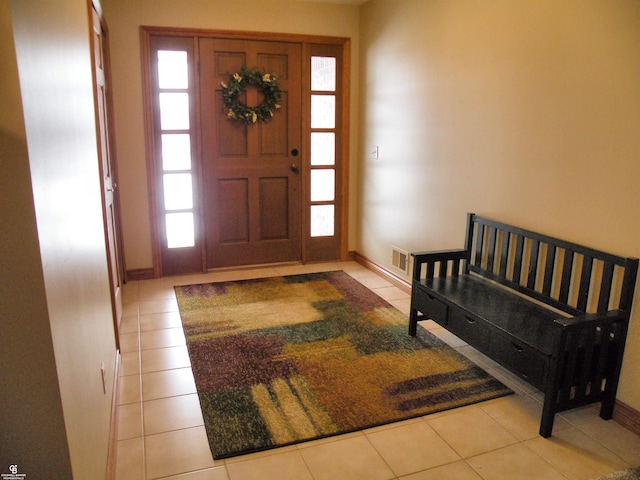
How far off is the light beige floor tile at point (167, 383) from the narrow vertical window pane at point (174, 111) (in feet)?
8.00

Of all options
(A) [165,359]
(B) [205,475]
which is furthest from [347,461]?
(A) [165,359]

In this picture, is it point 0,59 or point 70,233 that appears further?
point 70,233

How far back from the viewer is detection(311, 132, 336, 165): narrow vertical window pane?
5.00 m

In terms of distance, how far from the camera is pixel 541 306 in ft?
9.27

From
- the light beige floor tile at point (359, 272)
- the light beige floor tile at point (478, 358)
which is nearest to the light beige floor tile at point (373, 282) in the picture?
the light beige floor tile at point (359, 272)

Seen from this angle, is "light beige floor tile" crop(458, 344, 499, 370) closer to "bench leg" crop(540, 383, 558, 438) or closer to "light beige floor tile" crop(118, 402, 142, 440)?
"bench leg" crop(540, 383, 558, 438)

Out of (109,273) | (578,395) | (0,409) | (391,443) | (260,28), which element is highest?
(260,28)

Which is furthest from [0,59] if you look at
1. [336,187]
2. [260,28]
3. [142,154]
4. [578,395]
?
[336,187]

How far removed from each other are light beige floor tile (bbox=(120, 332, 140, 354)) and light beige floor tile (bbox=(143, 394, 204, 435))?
673 mm

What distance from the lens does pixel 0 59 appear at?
1.00 m

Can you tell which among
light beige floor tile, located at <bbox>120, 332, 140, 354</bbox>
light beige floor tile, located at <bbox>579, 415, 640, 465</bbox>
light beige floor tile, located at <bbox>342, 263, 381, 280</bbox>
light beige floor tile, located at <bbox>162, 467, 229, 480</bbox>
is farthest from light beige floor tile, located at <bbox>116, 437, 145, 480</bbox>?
light beige floor tile, located at <bbox>342, 263, 381, 280</bbox>

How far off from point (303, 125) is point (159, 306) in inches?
86.0

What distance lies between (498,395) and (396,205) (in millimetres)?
2108

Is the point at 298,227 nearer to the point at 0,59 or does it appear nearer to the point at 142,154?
the point at 142,154
